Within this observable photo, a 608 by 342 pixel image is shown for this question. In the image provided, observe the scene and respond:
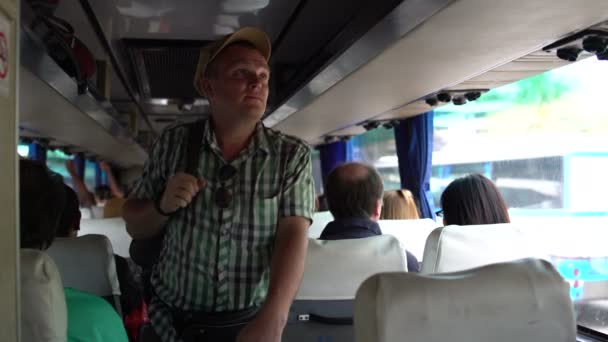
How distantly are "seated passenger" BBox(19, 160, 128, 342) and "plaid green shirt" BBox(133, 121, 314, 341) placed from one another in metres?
0.23

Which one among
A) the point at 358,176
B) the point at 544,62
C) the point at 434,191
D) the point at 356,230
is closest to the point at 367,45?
the point at 358,176

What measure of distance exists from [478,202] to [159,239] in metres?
2.17

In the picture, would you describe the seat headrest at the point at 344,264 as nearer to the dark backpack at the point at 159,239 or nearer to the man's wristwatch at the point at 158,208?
the dark backpack at the point at 159,239

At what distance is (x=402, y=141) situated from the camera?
7.69m

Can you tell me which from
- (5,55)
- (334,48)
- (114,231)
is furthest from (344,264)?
(114,231)

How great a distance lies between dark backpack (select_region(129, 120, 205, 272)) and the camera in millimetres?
1856

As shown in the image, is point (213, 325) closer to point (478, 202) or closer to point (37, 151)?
point (478, 202)

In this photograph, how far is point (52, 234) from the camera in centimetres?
180

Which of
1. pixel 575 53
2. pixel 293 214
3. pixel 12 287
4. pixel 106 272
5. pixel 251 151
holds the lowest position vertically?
pixel 106 272

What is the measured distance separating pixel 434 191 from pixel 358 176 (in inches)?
161

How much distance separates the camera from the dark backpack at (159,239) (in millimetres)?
1856

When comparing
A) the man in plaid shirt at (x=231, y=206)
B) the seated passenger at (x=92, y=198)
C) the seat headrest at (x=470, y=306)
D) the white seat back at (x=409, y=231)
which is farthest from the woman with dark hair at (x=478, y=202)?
the seated passenger at (x=92, y=198)

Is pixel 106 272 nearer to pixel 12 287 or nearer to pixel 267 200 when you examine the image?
pixel 267 200

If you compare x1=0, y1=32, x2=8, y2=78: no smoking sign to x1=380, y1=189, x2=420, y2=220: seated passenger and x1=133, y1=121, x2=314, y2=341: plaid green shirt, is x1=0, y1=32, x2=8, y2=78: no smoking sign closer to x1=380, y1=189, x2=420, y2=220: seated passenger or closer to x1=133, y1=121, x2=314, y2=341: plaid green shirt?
x1=133, y1=121, x2=314, y2=341: plaid green shirt
